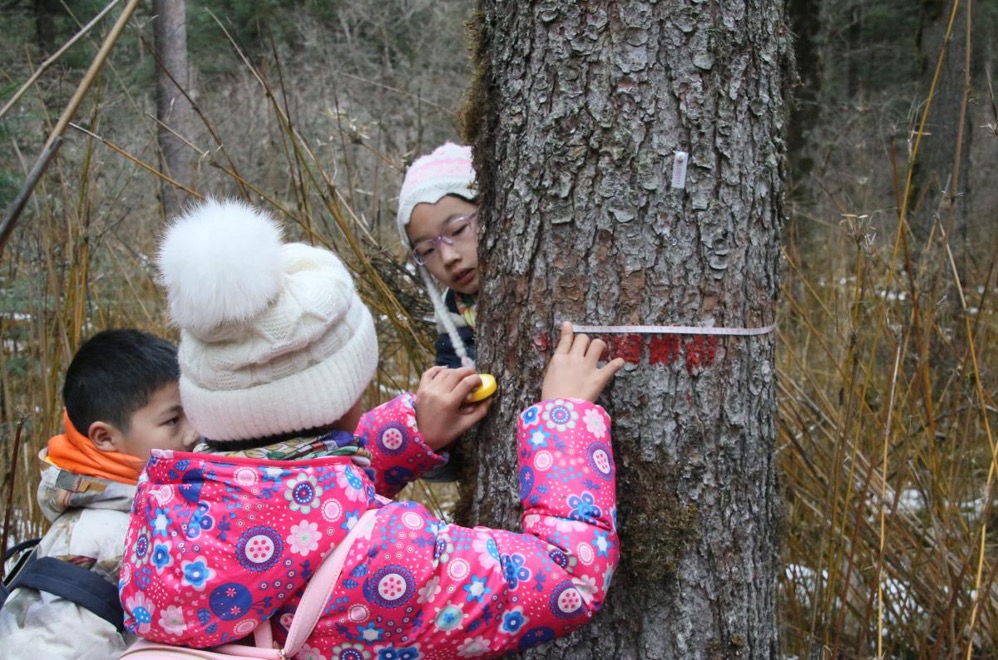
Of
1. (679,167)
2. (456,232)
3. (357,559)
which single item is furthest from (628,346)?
(456,232)

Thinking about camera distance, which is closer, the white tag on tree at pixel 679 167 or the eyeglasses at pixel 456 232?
the white tag on tree at pixel 679 167

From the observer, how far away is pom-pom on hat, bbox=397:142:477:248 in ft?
7.07

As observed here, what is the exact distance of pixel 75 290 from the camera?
2.44m

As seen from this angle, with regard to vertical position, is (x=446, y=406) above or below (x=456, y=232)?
below

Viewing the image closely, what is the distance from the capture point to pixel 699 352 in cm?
145

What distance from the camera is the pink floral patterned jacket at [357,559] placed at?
1189 mm

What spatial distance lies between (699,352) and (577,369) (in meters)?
0.20

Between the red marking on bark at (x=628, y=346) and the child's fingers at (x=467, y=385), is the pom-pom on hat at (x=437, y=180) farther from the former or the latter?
the red marking on bark at (x=628, y=346)

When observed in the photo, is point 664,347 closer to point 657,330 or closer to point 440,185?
point 657,330

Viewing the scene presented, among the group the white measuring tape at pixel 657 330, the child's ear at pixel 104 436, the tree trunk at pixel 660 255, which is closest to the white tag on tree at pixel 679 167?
the tree trunk at pixel 660 255

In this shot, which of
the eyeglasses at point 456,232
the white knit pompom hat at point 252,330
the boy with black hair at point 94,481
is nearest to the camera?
the white knit pompom hat at point 252,330

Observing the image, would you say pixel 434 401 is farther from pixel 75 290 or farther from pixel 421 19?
pixel 421 19

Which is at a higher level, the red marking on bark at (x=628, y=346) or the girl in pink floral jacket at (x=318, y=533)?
the red marking on bark at (x=628, y=346)

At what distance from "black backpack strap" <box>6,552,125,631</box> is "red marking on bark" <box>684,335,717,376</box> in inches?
40.1
